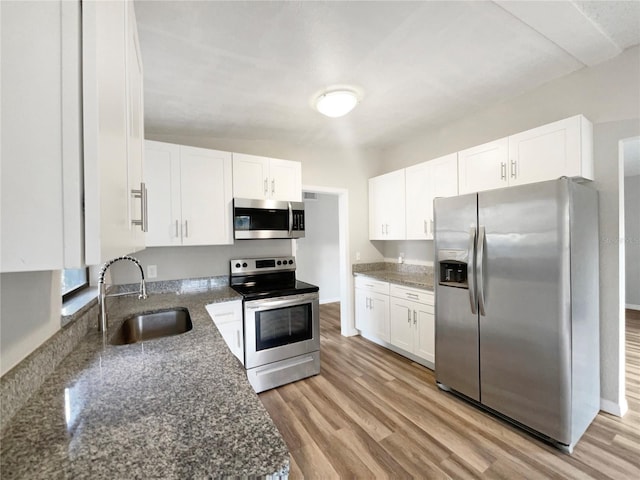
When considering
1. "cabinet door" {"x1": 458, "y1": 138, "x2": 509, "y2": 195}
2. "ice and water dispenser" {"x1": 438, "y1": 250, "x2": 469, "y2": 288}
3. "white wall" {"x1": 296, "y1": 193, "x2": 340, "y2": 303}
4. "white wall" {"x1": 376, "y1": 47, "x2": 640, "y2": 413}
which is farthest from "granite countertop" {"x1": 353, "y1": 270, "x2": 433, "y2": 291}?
"white wall" {"x1": 296, "y1": 193, "x2": 340, "y2": 303}

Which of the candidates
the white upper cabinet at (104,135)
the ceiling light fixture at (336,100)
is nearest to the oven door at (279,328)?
the ceiling light fixture at (336,100)

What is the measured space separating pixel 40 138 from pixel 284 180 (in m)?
2.56

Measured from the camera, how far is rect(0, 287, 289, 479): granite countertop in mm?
582

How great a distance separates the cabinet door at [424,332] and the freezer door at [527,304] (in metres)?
0.63

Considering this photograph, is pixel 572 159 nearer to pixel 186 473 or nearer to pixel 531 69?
pixel 531 69

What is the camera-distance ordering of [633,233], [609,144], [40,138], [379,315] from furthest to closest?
[633,233]
[379,315]
[609,144]
[40,138]

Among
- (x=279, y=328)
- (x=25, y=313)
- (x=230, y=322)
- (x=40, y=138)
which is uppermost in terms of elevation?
(x=40, y=138)

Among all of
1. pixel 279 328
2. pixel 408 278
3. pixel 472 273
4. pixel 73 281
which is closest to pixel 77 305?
pixel 73 281

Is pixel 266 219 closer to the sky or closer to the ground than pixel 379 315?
closer to the sky

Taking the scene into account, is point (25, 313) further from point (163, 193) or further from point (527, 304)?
point (527, 304)

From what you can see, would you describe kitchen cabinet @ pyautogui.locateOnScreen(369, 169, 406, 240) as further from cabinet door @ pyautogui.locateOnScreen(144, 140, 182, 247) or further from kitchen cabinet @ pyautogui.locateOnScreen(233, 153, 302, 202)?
cabinet door @ pyautogui.locateOnScreen(144, 140, 182, 247)

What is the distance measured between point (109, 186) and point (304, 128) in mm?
2696

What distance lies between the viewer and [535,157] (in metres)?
2.14

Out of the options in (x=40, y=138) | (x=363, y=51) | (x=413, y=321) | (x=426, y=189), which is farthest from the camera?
(x=426, y=189)
